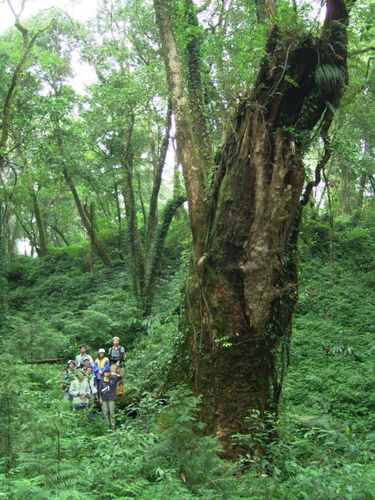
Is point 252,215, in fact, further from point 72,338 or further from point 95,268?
point 95,268

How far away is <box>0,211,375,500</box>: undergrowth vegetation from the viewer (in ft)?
13.9

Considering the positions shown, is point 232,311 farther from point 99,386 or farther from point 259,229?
point 99,386

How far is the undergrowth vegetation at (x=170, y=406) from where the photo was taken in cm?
424

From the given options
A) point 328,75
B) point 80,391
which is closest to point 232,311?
point 328,75

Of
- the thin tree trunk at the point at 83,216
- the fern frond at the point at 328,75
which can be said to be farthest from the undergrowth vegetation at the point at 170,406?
the fern frond at the point at 328,75

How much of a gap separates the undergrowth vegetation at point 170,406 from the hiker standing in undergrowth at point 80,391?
0.84 ft

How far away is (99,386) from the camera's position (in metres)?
9.71

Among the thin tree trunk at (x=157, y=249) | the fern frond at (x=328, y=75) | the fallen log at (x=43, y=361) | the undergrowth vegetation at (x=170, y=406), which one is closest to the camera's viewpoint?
the undergrowth vegetation at (x=170, y=406)

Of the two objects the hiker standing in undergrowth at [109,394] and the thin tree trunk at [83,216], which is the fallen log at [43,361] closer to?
the hiker standing in undergrowth at [109,394]

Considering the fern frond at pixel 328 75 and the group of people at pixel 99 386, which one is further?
the group of people at pixel 99 386

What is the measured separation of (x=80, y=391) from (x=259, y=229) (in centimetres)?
550

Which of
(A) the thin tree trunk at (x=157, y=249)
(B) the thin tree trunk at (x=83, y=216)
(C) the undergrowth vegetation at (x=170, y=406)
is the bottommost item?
(C) the undergrowth vegetation at (x=170, y=406)

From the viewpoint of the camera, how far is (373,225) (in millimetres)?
21625

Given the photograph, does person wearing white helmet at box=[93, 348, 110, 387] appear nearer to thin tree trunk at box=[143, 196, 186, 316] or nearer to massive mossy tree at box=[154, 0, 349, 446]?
massive mossy tree at box=[154, 0, 349, 446]
